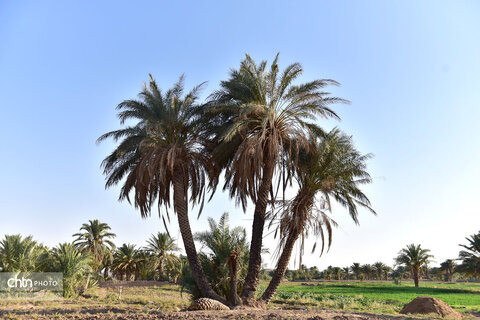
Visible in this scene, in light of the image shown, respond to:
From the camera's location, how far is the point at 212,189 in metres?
20.2

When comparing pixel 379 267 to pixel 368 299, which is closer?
pixel 368 299

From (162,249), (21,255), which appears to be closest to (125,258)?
(162,249)

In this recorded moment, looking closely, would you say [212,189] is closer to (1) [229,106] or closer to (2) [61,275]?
(1) [229,106]

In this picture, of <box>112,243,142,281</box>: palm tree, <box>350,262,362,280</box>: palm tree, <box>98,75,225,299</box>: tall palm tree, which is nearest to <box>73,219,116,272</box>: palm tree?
<box>112,243,142,281</box>: palm tree

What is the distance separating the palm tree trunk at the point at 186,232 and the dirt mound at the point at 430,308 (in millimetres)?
11780

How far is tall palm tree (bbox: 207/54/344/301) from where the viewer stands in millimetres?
17391

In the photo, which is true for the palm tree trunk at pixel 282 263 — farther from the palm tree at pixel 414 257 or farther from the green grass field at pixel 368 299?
the palm tree at pixel 414 257

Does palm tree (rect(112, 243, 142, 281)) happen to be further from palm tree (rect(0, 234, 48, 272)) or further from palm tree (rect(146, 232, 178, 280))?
palm tree (rect(0, 234, 48, 272))

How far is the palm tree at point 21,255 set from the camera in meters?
27.8

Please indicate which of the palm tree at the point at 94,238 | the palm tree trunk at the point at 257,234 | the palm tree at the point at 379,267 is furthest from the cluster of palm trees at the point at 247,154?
the palm tree at the point at 379,267

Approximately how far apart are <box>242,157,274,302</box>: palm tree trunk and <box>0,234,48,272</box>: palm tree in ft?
57.9

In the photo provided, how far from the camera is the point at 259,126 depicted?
18.0m

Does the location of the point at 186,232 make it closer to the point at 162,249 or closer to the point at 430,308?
the point at 430,308

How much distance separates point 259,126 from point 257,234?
5335mm
